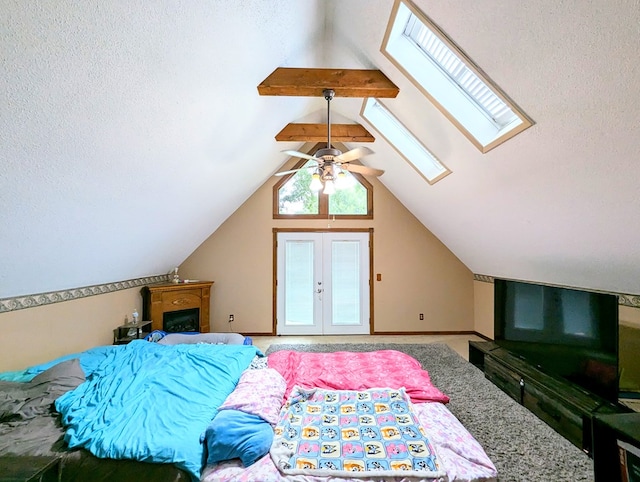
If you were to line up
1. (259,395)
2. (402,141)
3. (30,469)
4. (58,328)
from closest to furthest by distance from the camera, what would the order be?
(30,469), (259,395), (58,328), (402,141)

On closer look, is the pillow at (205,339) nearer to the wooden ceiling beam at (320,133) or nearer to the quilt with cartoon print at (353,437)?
the quilt with cartoon print at (353,437)

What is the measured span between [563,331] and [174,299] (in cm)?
484

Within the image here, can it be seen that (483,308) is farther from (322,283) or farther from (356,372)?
(356,372)

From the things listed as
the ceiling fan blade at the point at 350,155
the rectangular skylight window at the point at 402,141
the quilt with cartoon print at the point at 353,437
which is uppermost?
the rectangular skylight window at the point at 402,141

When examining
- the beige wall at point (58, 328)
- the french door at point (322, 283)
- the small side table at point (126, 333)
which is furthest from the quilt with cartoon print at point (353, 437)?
the french door at point (322, 283)

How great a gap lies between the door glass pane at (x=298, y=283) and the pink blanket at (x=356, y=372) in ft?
7.40

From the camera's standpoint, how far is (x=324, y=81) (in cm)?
278

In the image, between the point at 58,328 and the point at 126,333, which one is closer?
the point at 58,328

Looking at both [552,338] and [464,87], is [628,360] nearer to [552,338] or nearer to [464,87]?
[552,338]

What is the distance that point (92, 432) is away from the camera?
5.22 feet

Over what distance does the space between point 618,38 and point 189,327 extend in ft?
17.7

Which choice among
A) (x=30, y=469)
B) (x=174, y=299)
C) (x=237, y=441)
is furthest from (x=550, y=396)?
(x=174, y=299)

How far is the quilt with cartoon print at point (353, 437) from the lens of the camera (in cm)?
146

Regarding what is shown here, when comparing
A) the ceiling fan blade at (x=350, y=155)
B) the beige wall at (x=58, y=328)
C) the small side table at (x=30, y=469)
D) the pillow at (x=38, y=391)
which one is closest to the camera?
the small side table at (x=30, y=469)
